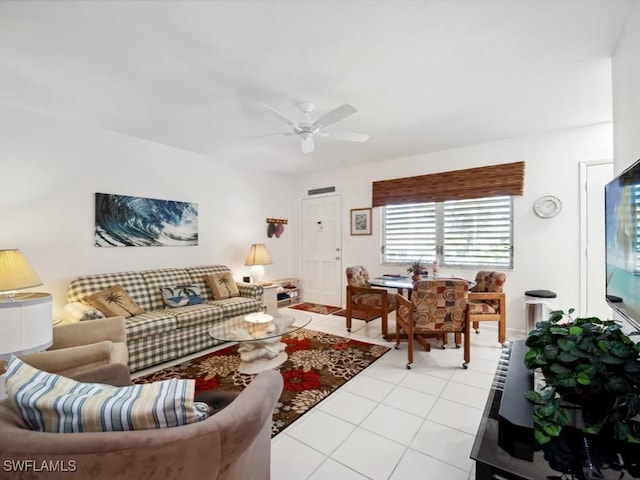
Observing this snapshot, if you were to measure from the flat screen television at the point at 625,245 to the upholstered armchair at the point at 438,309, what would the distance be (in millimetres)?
1125

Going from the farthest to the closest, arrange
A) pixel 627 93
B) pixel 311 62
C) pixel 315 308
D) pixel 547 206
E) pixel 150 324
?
pixel 315 308, pixel 547 206, pixel 150 324, pixel 311 62, pixel 627 93

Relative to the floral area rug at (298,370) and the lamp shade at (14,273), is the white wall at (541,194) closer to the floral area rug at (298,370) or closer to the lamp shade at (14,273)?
the floral area rug at (298,370)

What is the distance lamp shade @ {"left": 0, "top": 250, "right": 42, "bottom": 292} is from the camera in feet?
7.50

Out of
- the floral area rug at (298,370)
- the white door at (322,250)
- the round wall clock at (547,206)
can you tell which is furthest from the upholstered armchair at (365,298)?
the round wall clock at (547,206)

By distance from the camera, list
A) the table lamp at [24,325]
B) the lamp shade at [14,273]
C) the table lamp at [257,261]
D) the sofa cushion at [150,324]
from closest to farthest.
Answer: the table lamp at [24,325] < the lamp shade at [14,273] < the sofa cushion at [150,324] < the table lamp at [257,261]

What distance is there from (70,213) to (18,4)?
85.3 inches

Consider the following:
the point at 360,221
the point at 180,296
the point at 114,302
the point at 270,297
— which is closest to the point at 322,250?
the point at 360,221

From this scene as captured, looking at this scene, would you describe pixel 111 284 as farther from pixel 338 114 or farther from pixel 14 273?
pixel 338 114

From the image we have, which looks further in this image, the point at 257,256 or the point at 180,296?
the point at 257,256

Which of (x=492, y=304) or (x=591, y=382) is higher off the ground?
(x=591, y=382)

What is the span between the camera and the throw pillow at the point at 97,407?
2.66ft

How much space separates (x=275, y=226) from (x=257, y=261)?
1103 millimetres

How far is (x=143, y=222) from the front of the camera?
379cm

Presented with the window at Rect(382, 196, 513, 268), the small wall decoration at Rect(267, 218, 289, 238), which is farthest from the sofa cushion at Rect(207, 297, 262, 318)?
the window at Rect(382, 196, 513, 268)
